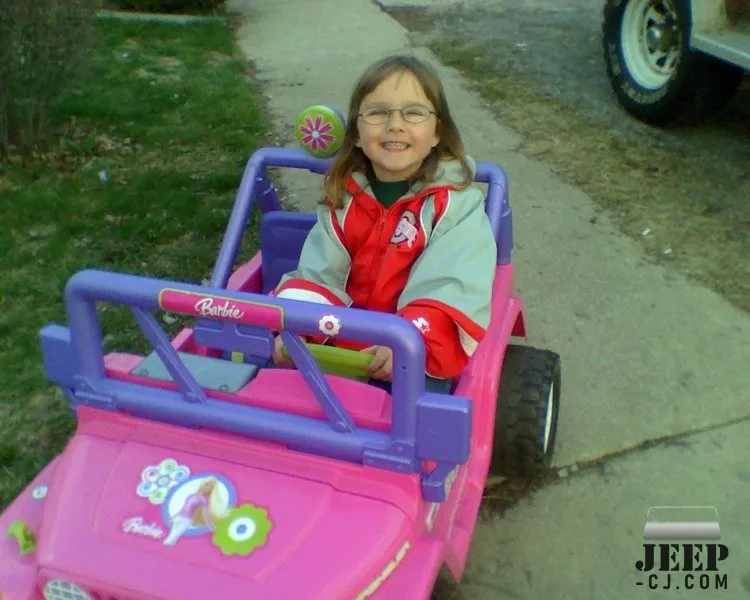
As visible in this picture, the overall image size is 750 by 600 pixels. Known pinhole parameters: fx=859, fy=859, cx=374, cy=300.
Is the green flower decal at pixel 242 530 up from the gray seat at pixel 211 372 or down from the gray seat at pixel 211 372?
down

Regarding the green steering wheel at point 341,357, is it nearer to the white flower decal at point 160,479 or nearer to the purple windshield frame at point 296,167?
the white flower decal at point 160,479

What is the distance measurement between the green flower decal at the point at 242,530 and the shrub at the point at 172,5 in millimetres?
6219

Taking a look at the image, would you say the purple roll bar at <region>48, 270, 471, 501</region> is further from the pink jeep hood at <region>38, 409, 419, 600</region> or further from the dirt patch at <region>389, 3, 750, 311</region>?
the dirt patch at <region>389, 3, 750, 311</region>

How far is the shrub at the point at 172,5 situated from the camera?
699cm

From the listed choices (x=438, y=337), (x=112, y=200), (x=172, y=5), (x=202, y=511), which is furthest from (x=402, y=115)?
(x=172, y=5)

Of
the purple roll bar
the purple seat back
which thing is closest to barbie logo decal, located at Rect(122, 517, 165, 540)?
the purple roll bar

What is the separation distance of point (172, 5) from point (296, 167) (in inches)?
211

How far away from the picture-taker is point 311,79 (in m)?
5.31

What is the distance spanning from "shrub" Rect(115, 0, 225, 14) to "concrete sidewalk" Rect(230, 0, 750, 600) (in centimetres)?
369

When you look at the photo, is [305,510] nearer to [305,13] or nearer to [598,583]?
[598,583]

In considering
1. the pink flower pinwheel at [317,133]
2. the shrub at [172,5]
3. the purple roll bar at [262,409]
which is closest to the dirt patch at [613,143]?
the pink flower pinwheel at [317,133]

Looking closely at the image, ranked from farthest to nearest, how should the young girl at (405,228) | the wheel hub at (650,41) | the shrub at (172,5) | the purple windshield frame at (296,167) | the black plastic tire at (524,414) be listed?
the shrub at (172,5), the wheel hub at (650,41), the purple windshield frame at (296,167), the black plastic tire at (524,414), the young girl at (405,228)

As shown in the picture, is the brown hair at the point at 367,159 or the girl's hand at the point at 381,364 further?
the brown hair at the point at 367,159

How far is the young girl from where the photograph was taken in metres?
1.90
